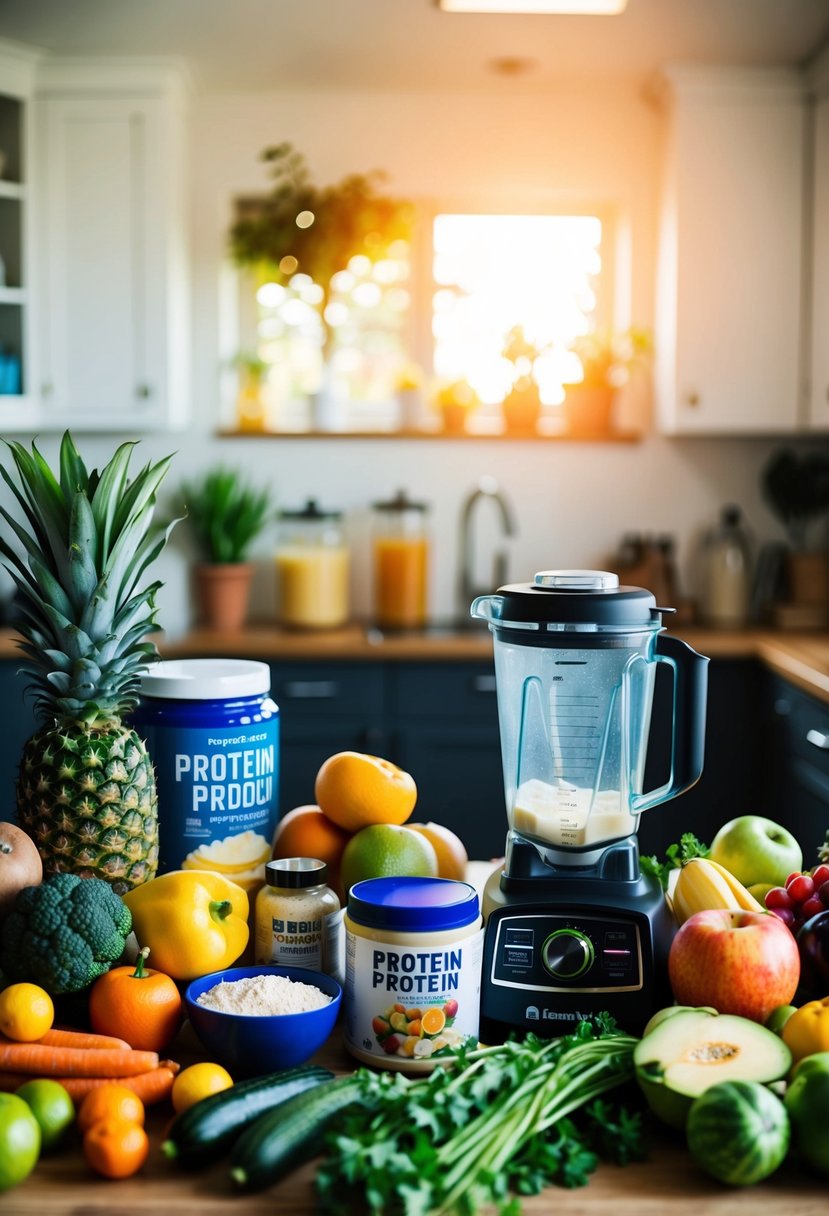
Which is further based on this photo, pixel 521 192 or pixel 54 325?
pixel 521 192

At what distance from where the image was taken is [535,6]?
307 cm

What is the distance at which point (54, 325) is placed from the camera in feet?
12.3

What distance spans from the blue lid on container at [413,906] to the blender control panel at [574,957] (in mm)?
102

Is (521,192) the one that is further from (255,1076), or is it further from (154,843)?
(255,1076)

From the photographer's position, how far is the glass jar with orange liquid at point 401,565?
3.88m

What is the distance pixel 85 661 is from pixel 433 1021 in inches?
21.1

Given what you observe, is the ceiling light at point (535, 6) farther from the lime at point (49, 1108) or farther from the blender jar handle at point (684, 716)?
the lime at point (49, 1108)

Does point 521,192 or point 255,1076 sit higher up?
point 521,192

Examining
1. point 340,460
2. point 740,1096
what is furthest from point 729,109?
point 740,1096

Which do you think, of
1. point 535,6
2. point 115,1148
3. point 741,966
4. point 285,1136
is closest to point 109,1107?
point 115,1148

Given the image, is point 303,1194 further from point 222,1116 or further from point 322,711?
point 322,711

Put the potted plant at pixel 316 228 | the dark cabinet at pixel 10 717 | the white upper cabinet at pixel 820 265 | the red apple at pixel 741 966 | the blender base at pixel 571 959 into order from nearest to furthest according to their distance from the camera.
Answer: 1. the red apple at pixel 741 966
2. the blender base at pixel 571 959
3. the dark cabinet at pixel 10 717
4. the white upper cabinet at pixel 820 265
5. the potted plant at pixel 316 228

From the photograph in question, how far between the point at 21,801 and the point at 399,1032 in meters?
0.51

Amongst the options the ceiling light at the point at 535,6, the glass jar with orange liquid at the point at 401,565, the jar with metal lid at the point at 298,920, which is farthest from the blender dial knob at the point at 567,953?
the glass jar with orange liquid at the point at 401,565
